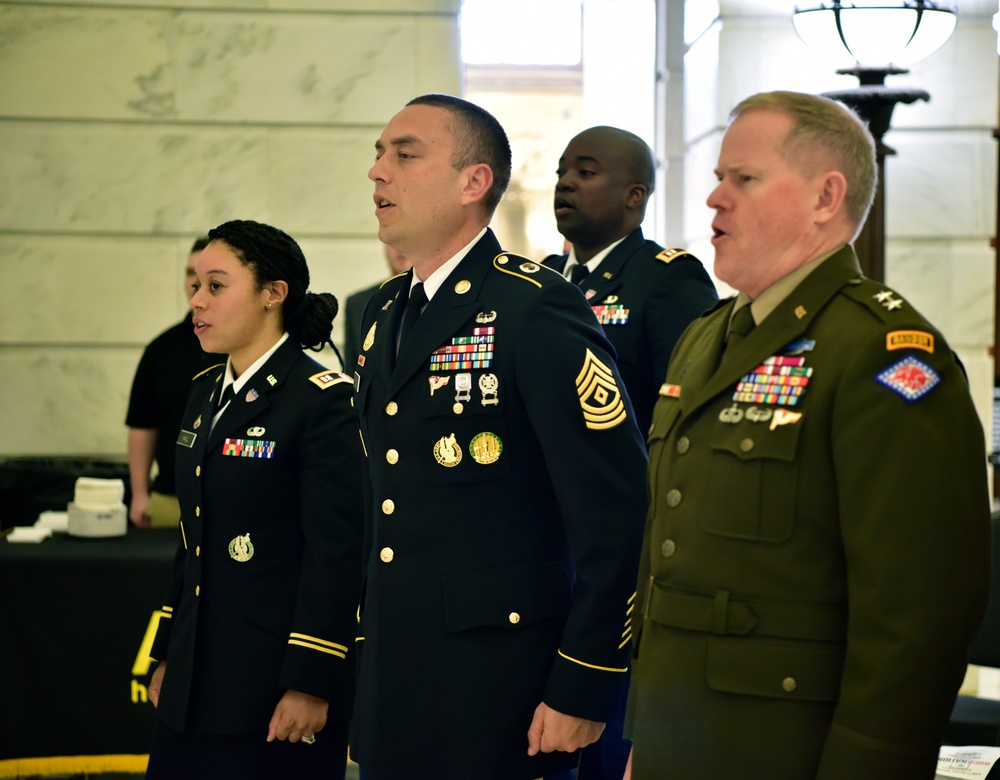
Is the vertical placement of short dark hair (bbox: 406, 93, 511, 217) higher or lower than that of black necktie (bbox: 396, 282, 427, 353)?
higher

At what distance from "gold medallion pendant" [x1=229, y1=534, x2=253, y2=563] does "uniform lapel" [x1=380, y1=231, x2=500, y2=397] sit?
0.67 metres

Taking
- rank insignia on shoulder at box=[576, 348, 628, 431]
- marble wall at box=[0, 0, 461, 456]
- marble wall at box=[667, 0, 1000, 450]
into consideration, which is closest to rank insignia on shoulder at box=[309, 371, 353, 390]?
rank insignia on shoulder at box=[576, 348, 628, 431]

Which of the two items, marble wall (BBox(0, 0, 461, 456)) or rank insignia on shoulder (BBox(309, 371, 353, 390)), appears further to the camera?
Answer: marble wall (BBox(0, 0, 461, 456))

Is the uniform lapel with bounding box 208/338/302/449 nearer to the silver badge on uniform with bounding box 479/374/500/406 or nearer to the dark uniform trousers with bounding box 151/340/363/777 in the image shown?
the dark uniform trousers with bounding box 151/340/363/777

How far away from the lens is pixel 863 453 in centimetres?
172

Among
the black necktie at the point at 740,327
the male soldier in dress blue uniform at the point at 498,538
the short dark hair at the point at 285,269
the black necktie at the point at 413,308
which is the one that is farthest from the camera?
the short dark hair at the point at 285,269

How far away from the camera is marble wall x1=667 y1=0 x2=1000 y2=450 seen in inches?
241

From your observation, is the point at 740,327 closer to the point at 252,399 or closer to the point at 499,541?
the point at 499,541

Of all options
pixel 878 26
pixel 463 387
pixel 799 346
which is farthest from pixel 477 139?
pixel 878 26

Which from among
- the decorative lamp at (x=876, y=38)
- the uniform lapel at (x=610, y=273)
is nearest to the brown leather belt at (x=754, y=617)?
the uniform lapel at (x=610, y=273)

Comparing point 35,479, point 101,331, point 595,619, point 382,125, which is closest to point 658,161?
point 382,125

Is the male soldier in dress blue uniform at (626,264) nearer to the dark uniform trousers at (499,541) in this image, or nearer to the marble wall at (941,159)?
the dark uniform trousers at (499,541)

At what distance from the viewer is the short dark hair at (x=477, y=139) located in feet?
8.14

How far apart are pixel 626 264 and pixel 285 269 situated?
102 cm
